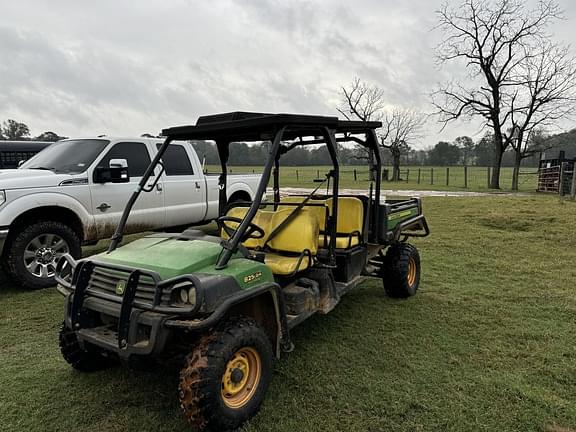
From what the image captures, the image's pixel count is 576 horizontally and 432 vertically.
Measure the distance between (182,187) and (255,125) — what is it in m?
4.23

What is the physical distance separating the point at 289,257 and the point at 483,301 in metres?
2.69

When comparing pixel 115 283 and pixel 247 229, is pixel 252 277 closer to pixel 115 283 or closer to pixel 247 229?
pixel 247 229

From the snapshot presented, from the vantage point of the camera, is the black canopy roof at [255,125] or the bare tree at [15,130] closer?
the black canopy roof at [255,125]

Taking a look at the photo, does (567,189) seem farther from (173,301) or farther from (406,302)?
(173,301)

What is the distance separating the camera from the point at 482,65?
91.7ft

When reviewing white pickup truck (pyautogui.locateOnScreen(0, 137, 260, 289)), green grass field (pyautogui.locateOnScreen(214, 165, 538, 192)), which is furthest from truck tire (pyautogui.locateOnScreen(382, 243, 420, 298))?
green grass field (pyautogui.locateOnScreen(214, 165, 538, 192))

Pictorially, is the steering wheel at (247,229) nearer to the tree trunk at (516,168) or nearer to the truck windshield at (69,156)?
the truck windshield at (69,156)

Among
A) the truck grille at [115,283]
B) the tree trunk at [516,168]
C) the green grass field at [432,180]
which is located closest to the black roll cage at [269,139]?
the truck grille at [115,283]

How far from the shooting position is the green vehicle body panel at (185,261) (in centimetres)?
260

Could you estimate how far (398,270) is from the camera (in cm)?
479

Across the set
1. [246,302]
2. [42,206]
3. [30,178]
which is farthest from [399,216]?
[30,178]

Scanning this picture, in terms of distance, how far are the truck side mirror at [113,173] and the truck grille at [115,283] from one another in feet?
8.87

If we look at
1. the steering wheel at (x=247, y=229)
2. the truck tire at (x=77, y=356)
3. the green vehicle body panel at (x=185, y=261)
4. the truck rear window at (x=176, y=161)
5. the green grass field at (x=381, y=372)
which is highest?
the truck rear window at (x=176, y=161)

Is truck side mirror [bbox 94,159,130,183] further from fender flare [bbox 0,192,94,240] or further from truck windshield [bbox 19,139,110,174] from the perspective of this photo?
fender flare [bbox 0,192,94,240]
